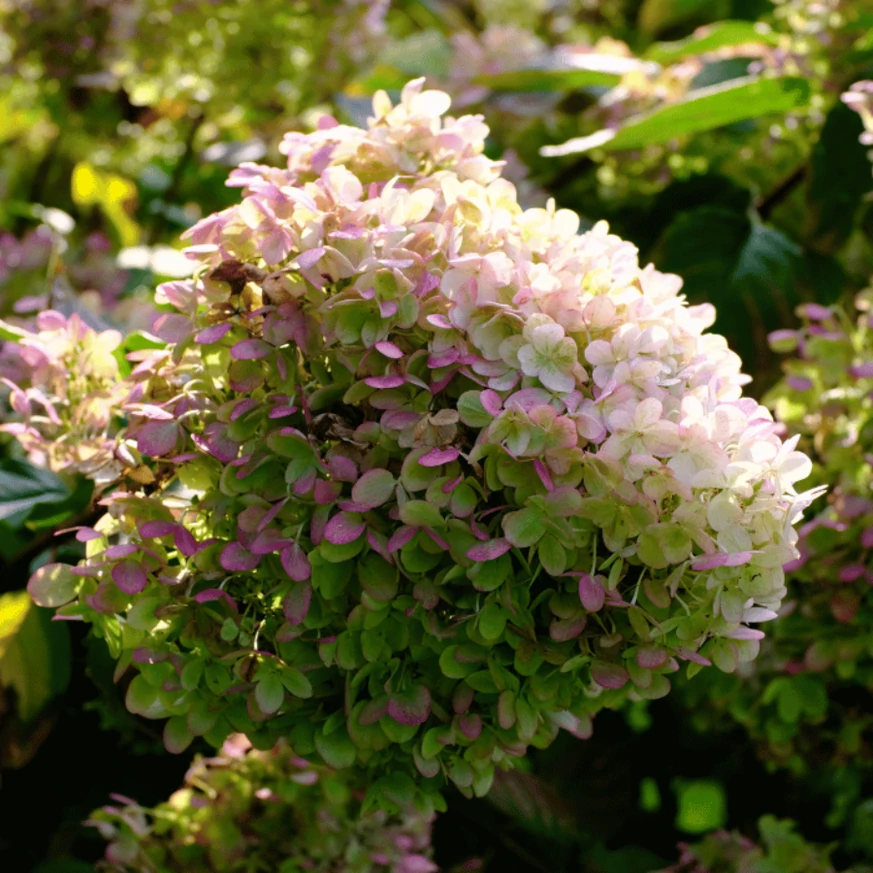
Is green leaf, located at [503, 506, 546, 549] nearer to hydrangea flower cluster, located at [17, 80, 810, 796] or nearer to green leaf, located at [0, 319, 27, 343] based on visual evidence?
hydrangea flower cluster, located at [17, 80, 810, 796]

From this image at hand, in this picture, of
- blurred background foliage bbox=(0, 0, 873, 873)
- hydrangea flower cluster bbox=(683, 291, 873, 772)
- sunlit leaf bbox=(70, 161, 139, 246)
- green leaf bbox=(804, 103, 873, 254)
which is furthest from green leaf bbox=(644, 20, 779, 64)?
sunlit leaf bbox=(70, 161, 139, 246)

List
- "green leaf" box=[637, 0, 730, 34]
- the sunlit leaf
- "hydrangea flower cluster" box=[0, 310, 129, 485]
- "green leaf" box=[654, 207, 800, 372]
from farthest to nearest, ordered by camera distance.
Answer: "green leaf" box=[637, 0, 730, 34] < the sunlit leaf < "green leaf" box=[654, 207, 800, 372] < "hydrangea flower cluster" box=[0, 310, 129, 485]

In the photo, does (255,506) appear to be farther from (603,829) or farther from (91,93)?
(91,93)

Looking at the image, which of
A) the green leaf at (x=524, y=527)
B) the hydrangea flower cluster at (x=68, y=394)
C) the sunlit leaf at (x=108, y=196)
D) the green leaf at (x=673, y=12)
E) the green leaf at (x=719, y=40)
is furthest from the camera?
the green leaf at (x=673, y=12)

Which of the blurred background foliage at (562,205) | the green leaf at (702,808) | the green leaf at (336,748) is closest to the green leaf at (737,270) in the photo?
the blurred background foliage at (562,205)

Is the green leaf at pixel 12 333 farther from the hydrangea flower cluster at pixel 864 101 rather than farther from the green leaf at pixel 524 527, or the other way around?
the hydrangea flower cluster at pixel 864 101

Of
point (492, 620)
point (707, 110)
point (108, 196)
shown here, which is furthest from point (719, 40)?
point (492, 620)

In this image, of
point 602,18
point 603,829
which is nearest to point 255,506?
point 603,829
